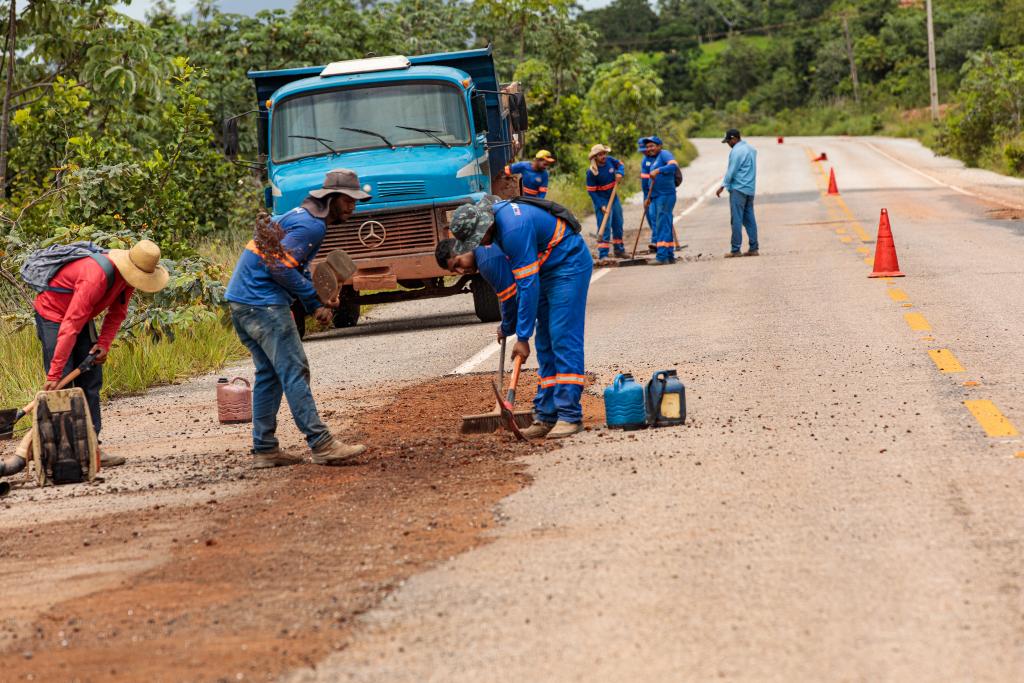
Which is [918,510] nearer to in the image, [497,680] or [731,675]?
[731,675]

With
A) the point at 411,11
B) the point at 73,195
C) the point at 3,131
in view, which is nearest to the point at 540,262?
the point at 73,195

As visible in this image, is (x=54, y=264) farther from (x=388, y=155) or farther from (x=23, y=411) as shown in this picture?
(x=388, y=155)

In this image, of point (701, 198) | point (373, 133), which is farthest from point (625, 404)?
point (701, 198)

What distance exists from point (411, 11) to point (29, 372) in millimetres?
24493

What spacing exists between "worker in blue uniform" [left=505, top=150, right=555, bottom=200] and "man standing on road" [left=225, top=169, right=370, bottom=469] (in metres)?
8.64

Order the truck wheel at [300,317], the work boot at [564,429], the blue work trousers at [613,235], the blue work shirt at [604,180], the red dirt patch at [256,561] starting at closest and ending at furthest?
the red dirt patch at [256,561] → the work boot at [564,429] → the truck wheel at [300,317] → the blue work trousers at [613,235] → the blue work shirt at [604,180]

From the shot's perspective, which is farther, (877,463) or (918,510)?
(877,463)

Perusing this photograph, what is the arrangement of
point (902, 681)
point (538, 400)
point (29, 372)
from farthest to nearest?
1. point (29, 372)
2. point (538, 400)
3. point (902, 681)

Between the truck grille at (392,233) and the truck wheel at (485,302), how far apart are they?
2.55ft

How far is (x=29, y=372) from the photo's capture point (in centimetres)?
1198

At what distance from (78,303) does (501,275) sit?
2.50m

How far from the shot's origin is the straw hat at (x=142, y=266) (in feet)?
27.3

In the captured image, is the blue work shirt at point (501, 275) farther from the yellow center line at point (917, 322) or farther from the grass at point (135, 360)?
the grass at point (135, 360)

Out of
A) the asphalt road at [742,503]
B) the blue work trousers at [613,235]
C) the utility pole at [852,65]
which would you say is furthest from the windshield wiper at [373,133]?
the utility pole at [852,65]
